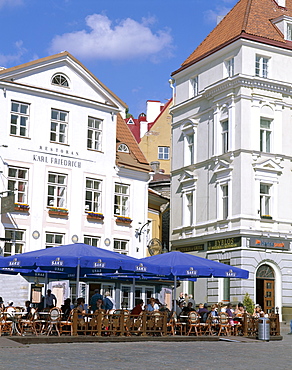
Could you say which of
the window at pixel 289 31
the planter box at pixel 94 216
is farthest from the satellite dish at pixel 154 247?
the window at pixel 289 31

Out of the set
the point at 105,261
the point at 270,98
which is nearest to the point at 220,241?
the point at 270,98

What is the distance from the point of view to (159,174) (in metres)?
56.9

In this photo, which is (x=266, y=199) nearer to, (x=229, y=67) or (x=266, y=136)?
(x=266, y=136)

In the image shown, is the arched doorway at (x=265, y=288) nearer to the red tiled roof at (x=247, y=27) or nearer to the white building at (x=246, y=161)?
the white building at (x=246, y=161)

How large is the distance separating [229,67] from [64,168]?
1199cm

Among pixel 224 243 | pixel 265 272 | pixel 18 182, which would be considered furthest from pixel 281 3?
pixel 18 182

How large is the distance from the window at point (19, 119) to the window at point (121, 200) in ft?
20.0

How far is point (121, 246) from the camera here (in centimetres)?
3684

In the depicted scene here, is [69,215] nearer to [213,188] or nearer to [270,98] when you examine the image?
[213,188]

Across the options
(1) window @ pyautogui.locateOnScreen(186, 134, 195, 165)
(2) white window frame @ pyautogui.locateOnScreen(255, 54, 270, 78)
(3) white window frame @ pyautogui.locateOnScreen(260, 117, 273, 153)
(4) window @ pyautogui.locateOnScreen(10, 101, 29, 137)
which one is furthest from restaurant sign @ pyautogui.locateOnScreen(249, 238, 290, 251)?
(4) window @ pyautogui.locateOnScreen(10, 101, 29, 137)

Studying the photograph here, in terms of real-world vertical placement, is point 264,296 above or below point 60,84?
below

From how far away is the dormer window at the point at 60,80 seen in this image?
3547 cm

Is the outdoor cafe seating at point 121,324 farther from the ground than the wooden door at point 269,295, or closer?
closer

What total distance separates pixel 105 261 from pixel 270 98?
20.7 metres
